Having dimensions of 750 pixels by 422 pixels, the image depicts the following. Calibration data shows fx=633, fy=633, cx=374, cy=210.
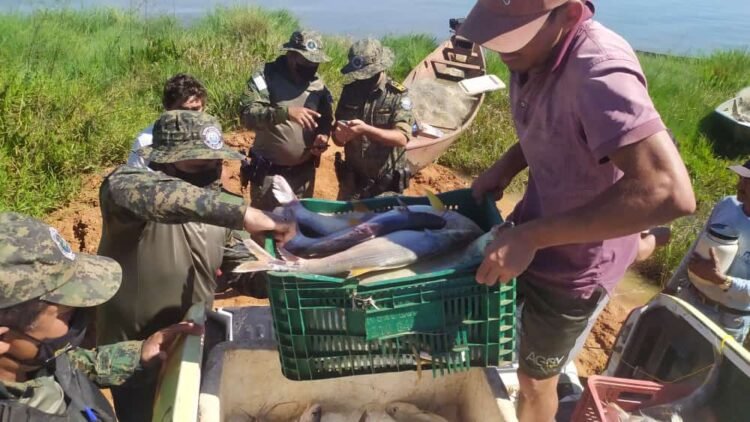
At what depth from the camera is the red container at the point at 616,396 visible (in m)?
2.97

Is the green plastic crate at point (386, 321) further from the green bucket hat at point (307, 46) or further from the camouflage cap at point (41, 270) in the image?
the green bucket hat at point (307, 46)

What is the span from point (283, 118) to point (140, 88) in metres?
4.74

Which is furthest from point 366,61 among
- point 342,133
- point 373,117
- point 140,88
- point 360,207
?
point 140,88

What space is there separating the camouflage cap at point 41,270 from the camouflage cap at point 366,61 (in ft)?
12.0

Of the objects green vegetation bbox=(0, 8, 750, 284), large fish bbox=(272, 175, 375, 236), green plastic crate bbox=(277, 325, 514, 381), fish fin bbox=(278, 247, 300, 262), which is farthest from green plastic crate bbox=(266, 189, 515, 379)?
green vegetation bbox=(0, 8, 750, 284)

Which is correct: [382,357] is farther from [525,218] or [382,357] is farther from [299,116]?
[299,116]

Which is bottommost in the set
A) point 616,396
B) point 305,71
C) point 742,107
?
point 742,107

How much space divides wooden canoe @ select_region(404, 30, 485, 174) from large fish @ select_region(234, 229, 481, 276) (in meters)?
5.67

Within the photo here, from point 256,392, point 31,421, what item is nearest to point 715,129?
point 256,392

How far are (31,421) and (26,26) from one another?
10044 mm

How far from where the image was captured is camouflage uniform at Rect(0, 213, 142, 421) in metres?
2.00

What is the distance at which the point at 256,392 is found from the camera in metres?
2.89

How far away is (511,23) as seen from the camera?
2146 millimetres

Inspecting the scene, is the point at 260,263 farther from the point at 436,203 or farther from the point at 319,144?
the point at 319,144
